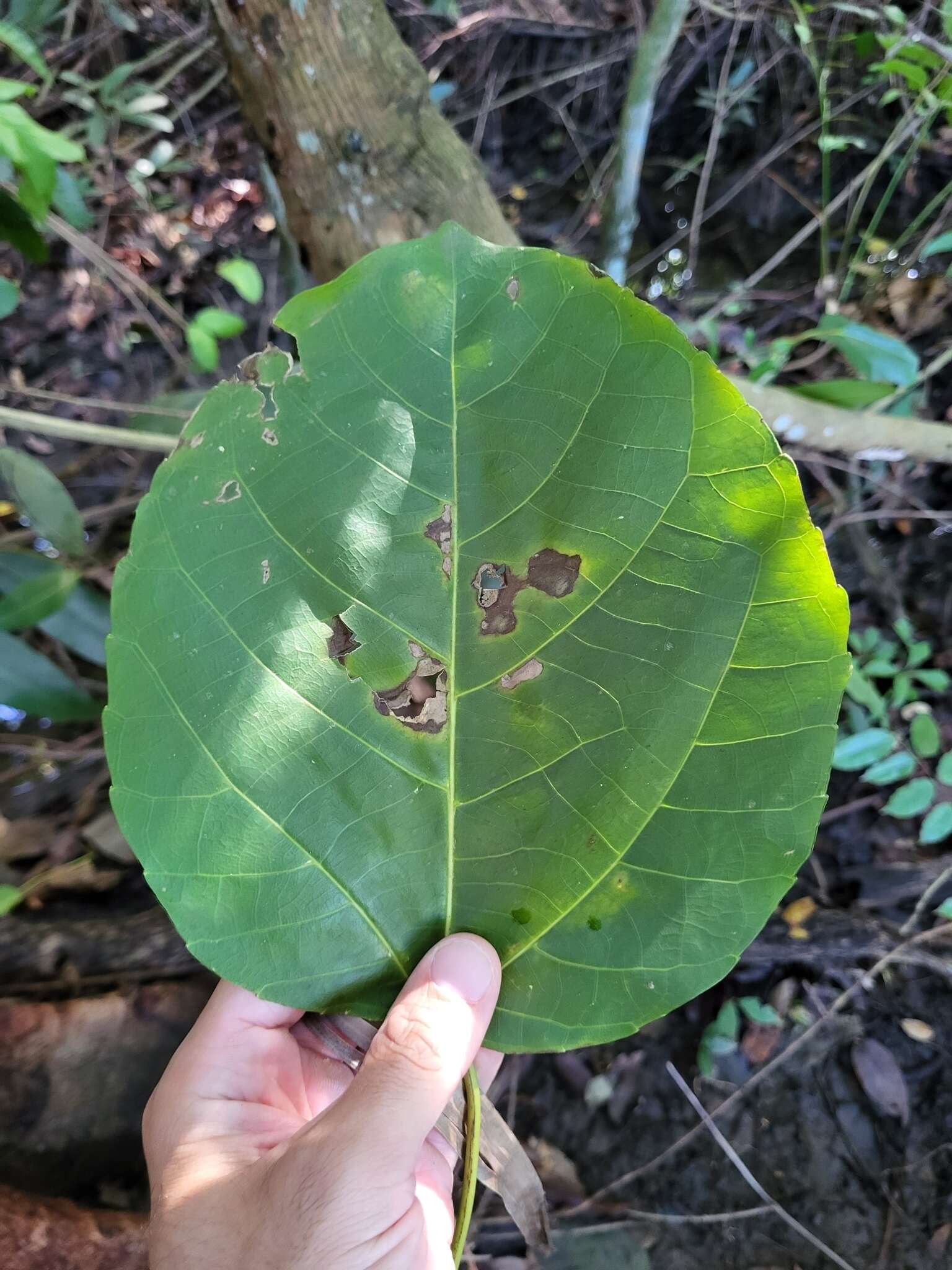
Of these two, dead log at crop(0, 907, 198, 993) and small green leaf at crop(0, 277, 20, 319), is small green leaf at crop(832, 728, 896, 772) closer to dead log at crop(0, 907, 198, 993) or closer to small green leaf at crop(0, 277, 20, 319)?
dead log at crop(0, 907, 198, 993)

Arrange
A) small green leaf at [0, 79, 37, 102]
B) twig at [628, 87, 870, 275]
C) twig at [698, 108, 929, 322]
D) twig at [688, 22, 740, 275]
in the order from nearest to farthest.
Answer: small green leaf at [0, 79, 37, 102] → twig at [698, 108, 929, 322] → twig at [688, 22, 740, 275] → twig at [628, 87, 870, 275]

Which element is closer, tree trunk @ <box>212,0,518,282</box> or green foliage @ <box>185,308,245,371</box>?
tree trunk @ <box>212,0,518,282</box>

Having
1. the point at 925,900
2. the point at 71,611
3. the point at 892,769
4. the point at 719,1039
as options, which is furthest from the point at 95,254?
the point at 925,900

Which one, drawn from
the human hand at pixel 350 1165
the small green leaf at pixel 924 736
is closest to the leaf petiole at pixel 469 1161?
the human hand at pixel 350 1165

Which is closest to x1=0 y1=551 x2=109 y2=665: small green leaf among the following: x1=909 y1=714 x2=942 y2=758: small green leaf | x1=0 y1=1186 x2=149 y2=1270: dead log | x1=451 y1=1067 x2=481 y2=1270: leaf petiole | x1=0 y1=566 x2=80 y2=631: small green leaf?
x1=0 y1=566 x2=80 y2=631: small green leaf

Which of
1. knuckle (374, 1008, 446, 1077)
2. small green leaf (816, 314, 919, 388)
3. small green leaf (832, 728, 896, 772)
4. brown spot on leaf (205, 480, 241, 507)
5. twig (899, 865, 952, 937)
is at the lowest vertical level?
twig (899, 865, 952, 937)

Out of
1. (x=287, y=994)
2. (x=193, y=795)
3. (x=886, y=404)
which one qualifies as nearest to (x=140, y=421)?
(x=193, y=795)

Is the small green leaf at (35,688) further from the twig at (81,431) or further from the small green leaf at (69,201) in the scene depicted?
the small green leaf at (69,201)
